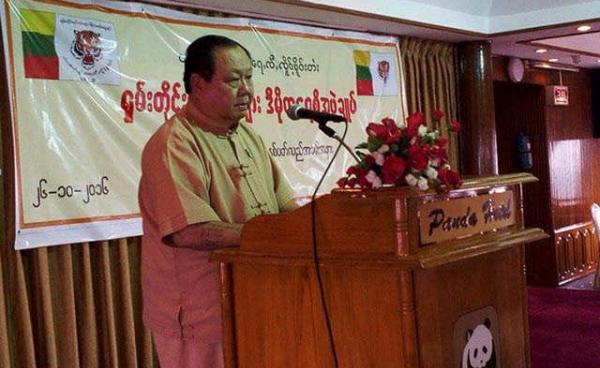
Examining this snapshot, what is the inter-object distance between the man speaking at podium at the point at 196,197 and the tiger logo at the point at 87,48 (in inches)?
56.3

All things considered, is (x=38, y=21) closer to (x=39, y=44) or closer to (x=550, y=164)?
(x=39, y=44)

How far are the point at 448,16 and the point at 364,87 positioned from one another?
915 mm

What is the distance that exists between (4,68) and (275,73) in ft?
5.55

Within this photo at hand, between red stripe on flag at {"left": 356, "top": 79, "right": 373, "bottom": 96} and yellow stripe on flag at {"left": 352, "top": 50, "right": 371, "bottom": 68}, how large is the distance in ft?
0.38

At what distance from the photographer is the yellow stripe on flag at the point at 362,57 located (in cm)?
520

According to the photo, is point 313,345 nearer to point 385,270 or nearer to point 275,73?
point 385,270

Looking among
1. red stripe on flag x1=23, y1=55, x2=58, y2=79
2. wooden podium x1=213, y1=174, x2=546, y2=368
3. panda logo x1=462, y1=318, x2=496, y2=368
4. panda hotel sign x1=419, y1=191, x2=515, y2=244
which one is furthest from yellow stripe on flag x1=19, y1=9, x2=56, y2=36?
panda logo x1=462, y1=318, x2=496, y2=368

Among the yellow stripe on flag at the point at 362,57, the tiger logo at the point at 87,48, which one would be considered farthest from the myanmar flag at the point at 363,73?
the tiger logo at the point at 87,48

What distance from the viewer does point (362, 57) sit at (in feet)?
17.2

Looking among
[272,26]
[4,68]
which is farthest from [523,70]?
[4,68]

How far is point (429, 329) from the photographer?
1735mm

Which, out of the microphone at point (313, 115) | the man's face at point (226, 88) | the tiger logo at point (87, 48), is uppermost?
the tiger logo at point (87, 48)

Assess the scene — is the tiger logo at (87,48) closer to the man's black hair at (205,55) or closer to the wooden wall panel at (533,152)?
the man's black hair at (205,55)

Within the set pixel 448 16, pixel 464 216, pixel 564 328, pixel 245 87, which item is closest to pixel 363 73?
pixel 448 16
